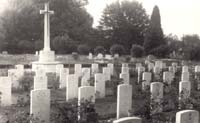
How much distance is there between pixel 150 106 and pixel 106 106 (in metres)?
1.92

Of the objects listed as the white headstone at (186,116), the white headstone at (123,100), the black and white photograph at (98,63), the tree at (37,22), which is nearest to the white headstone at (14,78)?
the black and white photograph at (98,63)

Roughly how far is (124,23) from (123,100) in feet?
116

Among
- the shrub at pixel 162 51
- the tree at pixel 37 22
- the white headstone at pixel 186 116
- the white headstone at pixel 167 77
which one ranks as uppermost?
the tree at pixel 37 22

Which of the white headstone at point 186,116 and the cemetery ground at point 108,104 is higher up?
the white headstone at point 186,116

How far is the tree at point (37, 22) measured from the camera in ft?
119

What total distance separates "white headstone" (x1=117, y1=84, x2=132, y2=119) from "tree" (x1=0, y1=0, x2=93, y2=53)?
2823 cm

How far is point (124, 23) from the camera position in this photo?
1681 inches

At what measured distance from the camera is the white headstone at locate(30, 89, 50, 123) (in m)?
6.97

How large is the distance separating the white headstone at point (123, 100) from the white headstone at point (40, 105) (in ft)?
6.28

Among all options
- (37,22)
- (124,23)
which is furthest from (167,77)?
(124,23)

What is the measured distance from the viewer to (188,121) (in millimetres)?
5340

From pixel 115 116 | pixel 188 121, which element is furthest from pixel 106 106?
pixel 188 121

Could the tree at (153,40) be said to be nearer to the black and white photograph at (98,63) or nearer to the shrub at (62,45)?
the black and white photograph at (98,63)

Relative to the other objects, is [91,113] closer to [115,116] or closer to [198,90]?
[115,116]
